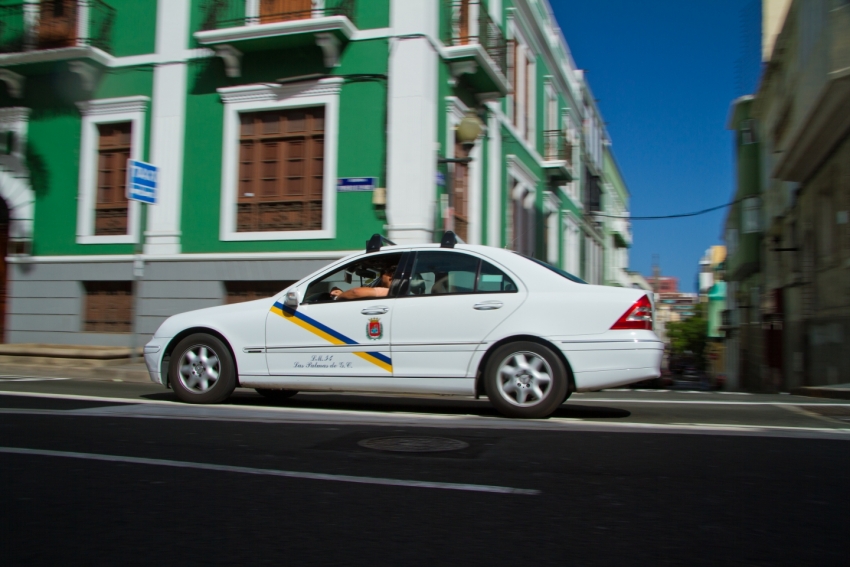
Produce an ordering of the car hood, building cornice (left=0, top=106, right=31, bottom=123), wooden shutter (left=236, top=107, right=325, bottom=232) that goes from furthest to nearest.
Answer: building cornice (left=0, top=106, right=31, bottom=123)
wooden shutter (left=236, top=107, right=325, bottom=232)
the car hood

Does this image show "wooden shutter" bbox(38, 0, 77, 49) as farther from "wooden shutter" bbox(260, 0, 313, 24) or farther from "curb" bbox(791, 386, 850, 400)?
"curb" bbox(791, 386, 850, 400)

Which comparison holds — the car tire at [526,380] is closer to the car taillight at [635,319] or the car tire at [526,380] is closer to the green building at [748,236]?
the car taillight at [635,319]

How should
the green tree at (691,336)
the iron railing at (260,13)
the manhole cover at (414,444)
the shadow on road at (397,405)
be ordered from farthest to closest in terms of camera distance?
the green tree at (691,336) → the iron railing at (260,13) → the shadow on road at (397,405) → the manhole cover at (414,444)

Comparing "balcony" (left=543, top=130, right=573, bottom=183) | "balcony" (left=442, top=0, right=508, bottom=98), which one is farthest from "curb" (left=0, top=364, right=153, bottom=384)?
"balcony" (left=543, top=130, right=573, bottom=183)

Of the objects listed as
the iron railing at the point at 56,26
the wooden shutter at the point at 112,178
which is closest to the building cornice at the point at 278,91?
the wooden shutter at the point at 112,178

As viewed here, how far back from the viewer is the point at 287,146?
15.9 m

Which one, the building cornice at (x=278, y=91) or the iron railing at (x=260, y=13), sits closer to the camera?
the iron railing at (x=260, y=13)

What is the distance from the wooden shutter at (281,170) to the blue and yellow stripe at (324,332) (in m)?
8.16

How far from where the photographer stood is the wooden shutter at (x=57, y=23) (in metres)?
16.8

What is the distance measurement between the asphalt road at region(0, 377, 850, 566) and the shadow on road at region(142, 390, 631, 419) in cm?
92

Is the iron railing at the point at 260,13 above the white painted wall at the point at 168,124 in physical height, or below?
above

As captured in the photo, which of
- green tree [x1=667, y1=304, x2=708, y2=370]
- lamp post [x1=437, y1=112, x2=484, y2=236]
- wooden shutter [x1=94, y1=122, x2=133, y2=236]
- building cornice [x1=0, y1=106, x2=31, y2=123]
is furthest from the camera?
green tree [x1=667, y1=304, x2=708, y2=370]

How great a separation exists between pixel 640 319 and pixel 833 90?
314 inches

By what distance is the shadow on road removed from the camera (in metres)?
7.20
